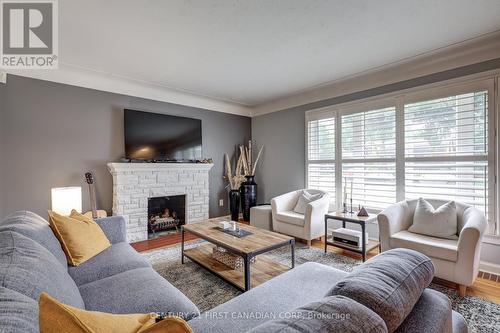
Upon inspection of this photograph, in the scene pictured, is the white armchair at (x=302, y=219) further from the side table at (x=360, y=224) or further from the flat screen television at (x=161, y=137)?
the flat screen television at (x=161, y=137)

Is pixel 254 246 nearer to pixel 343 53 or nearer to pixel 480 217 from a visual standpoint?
pixel 480 217

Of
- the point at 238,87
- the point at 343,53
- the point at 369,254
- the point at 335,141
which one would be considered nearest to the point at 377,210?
the point at 369,254

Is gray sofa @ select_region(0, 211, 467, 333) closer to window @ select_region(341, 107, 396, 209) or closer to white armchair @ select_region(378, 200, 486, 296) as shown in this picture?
white armchair @ select_region(378, 200, 486, 296)

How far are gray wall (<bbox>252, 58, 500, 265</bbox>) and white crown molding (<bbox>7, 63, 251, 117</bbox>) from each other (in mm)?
994

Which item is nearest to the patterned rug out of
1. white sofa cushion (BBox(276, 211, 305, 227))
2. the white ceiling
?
white sofa cushion (BBox(276, 211, 305, 227))

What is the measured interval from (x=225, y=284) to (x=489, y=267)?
2904 millimetres

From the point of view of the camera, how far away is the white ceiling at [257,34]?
6.60ft

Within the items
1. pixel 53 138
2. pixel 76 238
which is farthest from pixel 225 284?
pixel 53 138

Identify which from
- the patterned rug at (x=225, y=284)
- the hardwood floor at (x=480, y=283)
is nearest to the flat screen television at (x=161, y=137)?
the hardwood floor at (x=480, y=283)

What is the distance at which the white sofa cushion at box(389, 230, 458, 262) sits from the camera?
2166 millimetres

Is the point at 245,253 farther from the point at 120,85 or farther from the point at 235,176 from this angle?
the point at 120,85

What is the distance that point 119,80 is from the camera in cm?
364

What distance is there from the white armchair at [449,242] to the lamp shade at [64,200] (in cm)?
361

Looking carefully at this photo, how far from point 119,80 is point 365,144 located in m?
3.92
